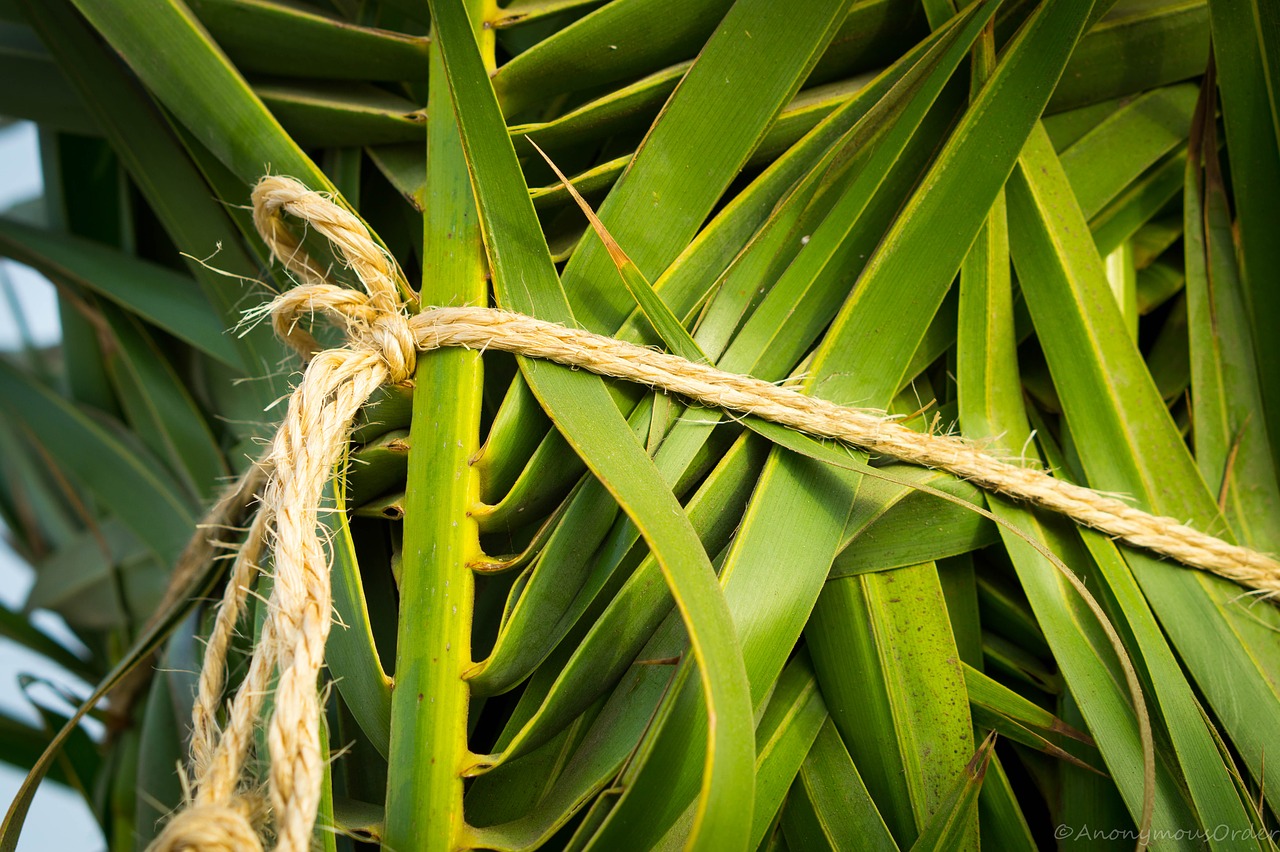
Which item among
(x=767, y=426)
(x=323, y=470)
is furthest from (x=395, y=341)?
(x=767, y=426)

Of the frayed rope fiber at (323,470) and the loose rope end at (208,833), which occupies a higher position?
the frayed rope fiber at (323,470)

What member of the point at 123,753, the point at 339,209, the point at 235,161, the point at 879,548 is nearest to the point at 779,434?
the point at 879,548

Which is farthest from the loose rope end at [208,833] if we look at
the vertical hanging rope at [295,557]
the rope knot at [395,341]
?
the rope knot at [395,341]

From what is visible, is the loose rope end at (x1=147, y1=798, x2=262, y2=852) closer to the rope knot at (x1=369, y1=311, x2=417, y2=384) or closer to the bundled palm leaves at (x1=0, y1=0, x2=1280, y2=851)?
the bundled palm leaves at (x1=0, y1=0, x2=1280, y2=851)

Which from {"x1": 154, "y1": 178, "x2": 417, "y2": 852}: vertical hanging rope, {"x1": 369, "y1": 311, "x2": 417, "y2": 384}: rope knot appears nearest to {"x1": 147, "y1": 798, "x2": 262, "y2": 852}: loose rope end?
{"x1": 154, "y1": 178, "x2": 417, "y2": 852}: vertical hanging rope

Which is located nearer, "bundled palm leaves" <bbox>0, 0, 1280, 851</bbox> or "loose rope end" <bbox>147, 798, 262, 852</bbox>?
"loose rope end" <bbox>147, 798, 262, 852</bbox>

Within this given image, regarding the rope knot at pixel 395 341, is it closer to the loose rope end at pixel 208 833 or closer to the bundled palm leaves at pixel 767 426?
the bundled palm leaves at pixel 767 426

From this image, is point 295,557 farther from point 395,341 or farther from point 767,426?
point 767,426
